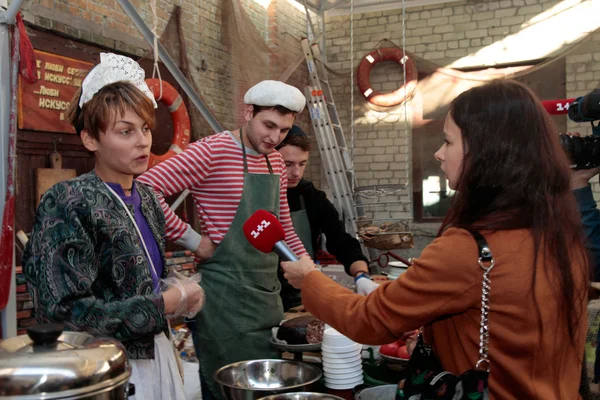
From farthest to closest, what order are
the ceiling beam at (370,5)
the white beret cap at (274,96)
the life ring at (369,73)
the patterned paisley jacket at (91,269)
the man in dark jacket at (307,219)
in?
the life ring at (369,73) → the ceiling beam at (370,5) → the man in dark jacket at (307,219) → the white beret cap at (274,96) → the patterned paisley jacket at (91,269)

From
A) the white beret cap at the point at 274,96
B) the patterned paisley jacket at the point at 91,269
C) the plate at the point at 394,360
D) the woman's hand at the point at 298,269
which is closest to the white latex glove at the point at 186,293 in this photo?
the patterned paisley jacket at the point at 91,269

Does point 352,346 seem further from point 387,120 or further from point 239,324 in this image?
point 387,120

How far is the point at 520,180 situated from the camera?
1.45 m

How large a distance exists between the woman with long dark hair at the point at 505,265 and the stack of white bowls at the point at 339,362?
1.89 ft

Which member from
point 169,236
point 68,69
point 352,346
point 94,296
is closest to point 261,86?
point 169,236

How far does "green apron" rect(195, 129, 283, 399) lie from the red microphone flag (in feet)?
1.85

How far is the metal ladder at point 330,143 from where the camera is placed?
762 centimetres

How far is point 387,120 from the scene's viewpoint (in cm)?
912

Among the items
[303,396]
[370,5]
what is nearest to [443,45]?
[370,5]

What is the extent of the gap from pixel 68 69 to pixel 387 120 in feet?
17.8

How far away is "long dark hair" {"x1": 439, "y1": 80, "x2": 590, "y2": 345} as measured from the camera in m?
1.43

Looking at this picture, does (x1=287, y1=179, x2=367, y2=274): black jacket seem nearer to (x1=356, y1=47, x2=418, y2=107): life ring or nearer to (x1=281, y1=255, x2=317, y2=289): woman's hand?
(x1=281, y1=255, x2=317, y2=289): woman's hand

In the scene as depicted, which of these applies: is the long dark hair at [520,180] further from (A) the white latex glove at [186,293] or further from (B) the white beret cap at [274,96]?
(B) the white beret cap at [274,96]

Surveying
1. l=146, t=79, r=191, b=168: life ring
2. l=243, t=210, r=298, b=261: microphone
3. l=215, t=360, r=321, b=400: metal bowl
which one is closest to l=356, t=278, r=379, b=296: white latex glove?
l=215, t=360, r=321, b=400: metal bowl
